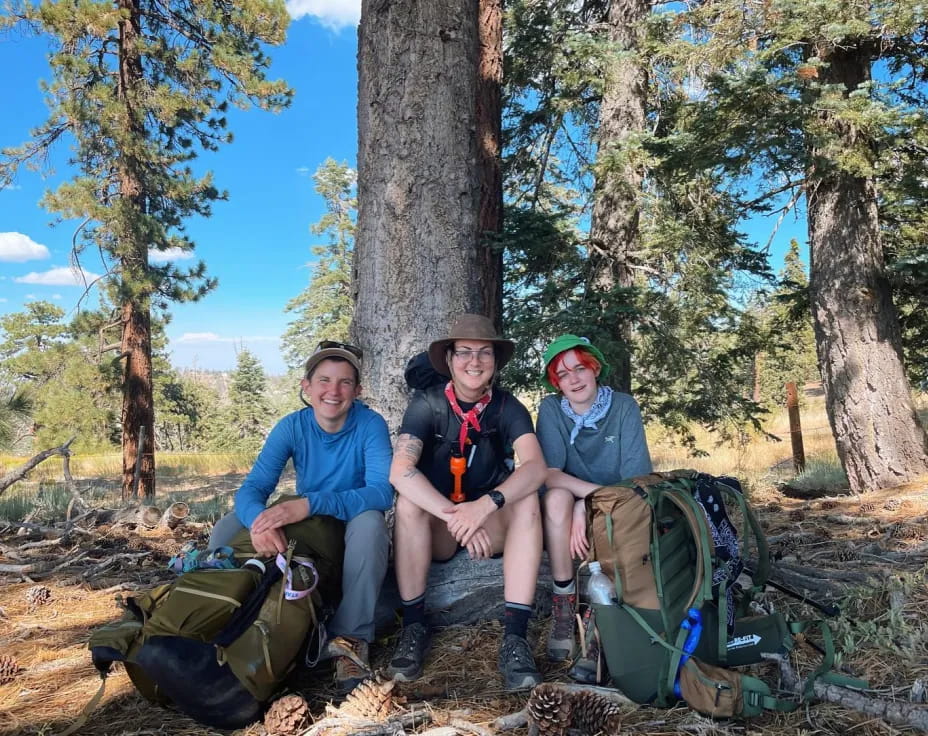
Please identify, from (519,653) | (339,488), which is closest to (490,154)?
(339,488)

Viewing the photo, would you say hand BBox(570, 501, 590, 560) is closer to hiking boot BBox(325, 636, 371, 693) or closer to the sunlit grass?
hiking boot BBox(325, 636, 371, 693)

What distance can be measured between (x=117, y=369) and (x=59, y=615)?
29.7ft

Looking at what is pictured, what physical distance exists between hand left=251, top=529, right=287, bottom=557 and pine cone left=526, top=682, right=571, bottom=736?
3.87ft

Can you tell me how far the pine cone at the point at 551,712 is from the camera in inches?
81.4

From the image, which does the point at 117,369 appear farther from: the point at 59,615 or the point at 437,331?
the point at 437,331

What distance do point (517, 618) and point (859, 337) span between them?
19.7ft

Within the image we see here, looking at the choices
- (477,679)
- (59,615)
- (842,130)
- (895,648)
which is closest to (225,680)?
(477,679)

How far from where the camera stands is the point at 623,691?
7.85ft

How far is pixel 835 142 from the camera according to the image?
5809 millimetres

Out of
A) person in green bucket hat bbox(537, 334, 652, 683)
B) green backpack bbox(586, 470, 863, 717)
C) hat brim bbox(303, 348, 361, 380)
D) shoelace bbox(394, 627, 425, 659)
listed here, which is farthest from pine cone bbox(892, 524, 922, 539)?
hat brim bbox(303, 348, 361, 380)

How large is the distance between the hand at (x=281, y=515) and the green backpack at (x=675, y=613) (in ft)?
4.20

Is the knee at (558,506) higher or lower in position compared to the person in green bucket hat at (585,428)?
lower

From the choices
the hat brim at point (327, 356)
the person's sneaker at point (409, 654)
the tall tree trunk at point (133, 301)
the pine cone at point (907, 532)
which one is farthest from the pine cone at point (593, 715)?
the tall tree trunk at point (133, 301)

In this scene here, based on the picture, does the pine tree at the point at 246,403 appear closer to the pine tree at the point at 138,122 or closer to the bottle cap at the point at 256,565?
the pine tree at the point at 138,122
